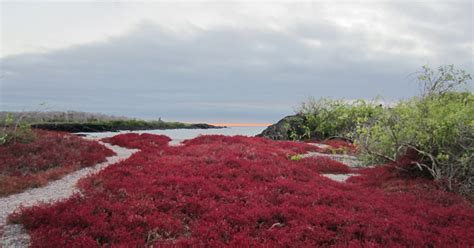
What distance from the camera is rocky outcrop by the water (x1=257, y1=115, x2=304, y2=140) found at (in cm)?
3644

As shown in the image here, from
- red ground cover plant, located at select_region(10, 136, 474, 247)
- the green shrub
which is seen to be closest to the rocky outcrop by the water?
the green shrub

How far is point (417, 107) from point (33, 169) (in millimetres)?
15066

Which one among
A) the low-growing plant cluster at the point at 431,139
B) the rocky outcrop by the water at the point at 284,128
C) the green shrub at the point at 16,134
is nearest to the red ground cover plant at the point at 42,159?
the green shrub at the point at 16,134

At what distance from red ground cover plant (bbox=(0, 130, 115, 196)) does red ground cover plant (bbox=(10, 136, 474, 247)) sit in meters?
2.23

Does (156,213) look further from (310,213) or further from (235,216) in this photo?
(310,213)

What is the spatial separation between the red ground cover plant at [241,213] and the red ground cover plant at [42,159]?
2.23m

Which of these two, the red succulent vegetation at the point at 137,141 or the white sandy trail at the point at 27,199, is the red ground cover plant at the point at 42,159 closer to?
the white sandy trail at the point at 27,199

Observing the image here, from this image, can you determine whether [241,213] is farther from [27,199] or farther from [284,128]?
[284,128]

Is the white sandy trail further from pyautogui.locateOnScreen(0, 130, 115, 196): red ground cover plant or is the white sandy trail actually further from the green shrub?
the green shrub

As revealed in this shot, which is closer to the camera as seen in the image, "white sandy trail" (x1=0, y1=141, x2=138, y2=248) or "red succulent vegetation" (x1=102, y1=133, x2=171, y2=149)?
"white sandy trail" (x1=0, y1=141, x2=138, y2=248)

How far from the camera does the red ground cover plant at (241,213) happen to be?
25.4ft

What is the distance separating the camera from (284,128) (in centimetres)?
3697

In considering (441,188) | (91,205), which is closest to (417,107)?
(441,188)

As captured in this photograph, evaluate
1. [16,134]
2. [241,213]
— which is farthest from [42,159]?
[241,213]
